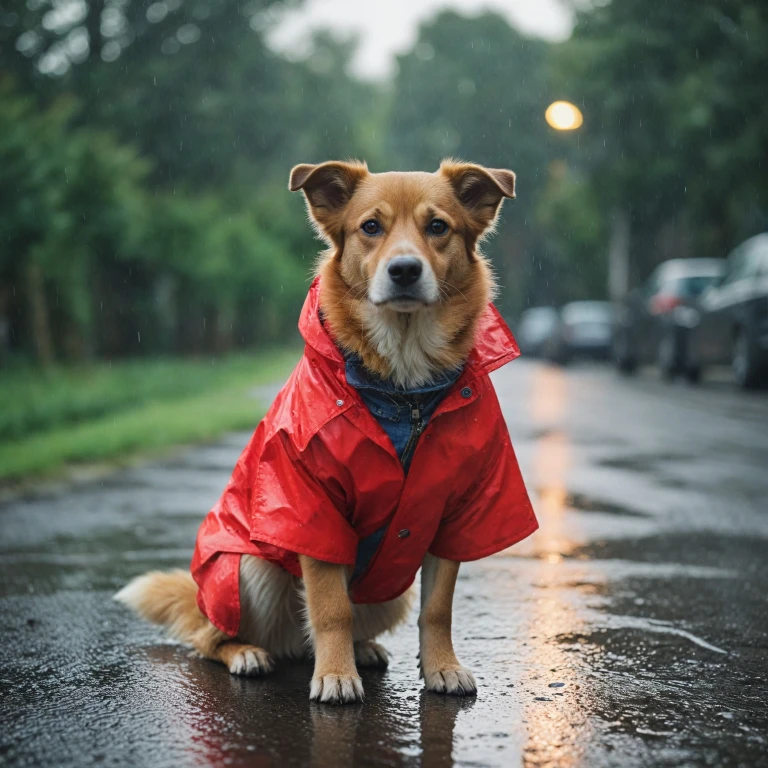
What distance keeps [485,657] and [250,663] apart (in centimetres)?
85

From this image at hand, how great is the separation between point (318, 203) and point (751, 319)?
40.4ft

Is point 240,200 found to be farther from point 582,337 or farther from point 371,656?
point 371,656

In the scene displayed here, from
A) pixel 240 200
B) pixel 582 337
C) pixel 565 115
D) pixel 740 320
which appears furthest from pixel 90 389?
pixel 240 200

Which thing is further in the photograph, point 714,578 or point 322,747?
point 714,578

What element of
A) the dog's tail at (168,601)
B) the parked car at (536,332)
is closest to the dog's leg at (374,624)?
the dog's tail at (168,601)

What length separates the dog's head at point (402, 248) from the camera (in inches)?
153

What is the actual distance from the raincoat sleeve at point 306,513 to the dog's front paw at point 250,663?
478mm

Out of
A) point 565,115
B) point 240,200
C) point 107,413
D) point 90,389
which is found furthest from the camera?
point 240,200

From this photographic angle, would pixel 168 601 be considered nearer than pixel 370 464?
No

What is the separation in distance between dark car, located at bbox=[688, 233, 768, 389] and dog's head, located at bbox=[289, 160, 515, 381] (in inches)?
464

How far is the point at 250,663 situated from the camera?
12.5 feet

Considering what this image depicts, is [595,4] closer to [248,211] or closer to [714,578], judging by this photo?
[248,211]

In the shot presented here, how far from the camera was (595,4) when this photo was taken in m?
31.3

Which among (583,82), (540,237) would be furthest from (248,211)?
(540,237)
